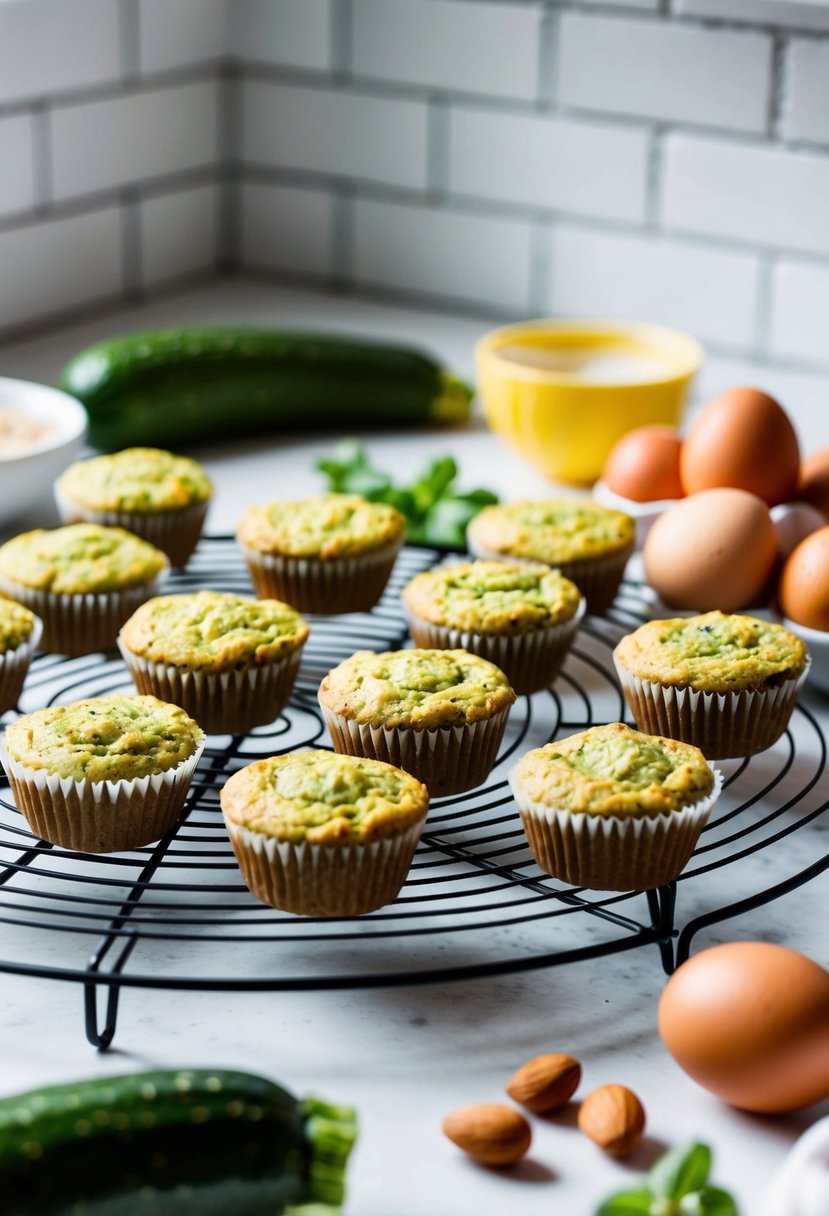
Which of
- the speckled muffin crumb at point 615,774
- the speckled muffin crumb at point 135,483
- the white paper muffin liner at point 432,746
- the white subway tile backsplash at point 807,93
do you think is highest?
the white subway tile backsplash at point 807,93

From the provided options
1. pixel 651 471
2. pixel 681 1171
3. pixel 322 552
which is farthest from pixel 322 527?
pixel 681 1171

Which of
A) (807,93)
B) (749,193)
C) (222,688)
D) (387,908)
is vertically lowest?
(387,908)

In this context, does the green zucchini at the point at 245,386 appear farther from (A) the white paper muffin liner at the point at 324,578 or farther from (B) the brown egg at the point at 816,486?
(B) the brown egg at the point at 816,486

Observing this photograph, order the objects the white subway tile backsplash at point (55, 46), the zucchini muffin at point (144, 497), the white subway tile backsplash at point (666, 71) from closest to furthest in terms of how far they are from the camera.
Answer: the zucchini muffin at point (144, 497) < the white subway tile backsplash at point (666, 71) < the white subway tile backsplash at point (55, 46)

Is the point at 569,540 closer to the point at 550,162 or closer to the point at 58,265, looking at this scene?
the point at 550,162

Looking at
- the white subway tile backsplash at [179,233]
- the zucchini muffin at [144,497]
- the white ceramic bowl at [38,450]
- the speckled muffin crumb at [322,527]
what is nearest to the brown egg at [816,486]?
the speckled muffin crumb at [322,527]

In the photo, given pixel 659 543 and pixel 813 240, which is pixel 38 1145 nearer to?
pixel 659 543

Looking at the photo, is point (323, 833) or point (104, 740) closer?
→ point (323, 833)

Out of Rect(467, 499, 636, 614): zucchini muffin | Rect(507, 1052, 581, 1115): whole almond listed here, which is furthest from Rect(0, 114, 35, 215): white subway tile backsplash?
Rect(507, 1052, 581, 1115): whole almond
